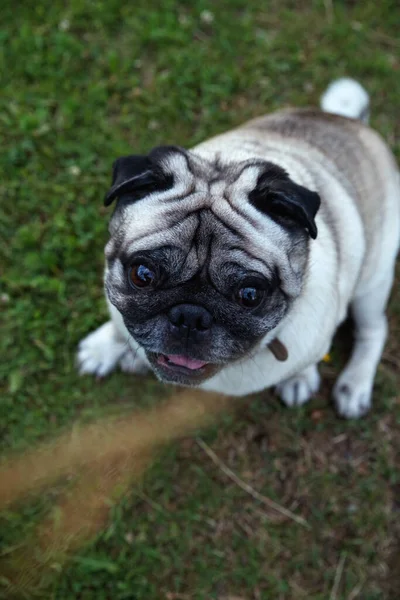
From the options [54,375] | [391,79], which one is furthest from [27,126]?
[391,79]

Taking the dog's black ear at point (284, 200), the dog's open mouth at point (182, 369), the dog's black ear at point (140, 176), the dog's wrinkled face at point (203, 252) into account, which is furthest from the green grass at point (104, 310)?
the dog's black ear at point (284, 200)

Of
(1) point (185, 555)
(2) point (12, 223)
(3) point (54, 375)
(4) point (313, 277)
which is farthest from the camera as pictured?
(2) point (12, 223)

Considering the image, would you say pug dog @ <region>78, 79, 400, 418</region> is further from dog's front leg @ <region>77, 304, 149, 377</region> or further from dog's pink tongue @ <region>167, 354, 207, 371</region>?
dog's front leg @ <region>77, 304, 149, 377</region>

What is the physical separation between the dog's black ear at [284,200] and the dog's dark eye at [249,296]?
35 centimetres

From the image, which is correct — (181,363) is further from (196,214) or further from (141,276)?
(196,214)

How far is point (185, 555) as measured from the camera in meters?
3.80

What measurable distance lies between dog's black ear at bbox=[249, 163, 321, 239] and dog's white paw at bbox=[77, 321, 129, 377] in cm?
179

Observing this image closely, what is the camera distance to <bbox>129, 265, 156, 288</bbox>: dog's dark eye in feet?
8.11

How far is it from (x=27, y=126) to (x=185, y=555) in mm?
3467

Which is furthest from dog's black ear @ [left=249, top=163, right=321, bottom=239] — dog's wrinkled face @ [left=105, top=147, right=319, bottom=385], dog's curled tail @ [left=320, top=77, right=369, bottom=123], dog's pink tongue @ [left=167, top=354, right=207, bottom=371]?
dog's curled tail @ [left=320, top=77, right=369, bottom=123]

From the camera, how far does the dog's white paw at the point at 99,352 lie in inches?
157

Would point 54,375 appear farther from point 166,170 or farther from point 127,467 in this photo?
point 166,170

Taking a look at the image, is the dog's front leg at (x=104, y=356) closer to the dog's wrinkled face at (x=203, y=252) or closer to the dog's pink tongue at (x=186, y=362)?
the dog's pink tongue at (x=186, y=362)

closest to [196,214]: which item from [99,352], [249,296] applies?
[249,296]
